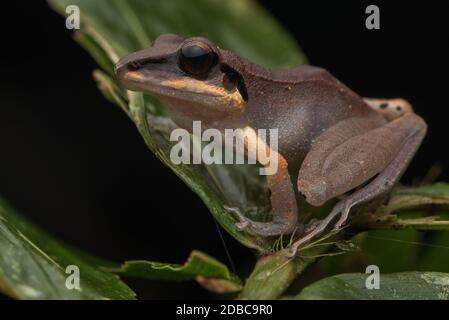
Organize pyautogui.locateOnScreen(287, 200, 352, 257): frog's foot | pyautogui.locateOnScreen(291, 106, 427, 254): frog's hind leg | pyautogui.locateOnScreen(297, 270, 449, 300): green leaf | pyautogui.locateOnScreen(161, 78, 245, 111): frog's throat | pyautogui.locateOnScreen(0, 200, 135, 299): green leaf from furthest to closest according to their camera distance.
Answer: pyautogui.locateOnScreen(161, 78, 245, 111): frog's throat, pyautogui.locateOnScreen(291, 106, 427, 254): frog's hind leg, pyautogui.locateOnScreen(287, 200, 352, 257): frog's foot, pyautogui.locateOnScreen(297, 270, 449, 300): green leaf, pyautogui.locateOnScreen(0, 200, 135, 299): green leaf

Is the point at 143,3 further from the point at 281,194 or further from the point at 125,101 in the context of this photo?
the point at 281,194

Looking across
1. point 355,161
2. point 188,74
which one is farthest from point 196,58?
point 355,161

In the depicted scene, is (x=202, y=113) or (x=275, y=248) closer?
(x=275, y=248)

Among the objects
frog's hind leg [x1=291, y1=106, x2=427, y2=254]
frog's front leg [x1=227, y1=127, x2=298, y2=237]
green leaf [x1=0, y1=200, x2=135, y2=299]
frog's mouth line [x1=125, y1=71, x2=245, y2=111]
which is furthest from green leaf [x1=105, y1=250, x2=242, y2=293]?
frog's mouth line [x1=125, y1=71, x2=245, y2=111]

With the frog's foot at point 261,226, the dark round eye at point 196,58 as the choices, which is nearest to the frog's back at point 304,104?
the dark round eye at point 196,58

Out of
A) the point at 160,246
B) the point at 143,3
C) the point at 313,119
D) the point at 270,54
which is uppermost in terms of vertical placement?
the point at 143,3

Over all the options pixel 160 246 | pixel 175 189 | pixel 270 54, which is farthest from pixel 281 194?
pixel 175 189

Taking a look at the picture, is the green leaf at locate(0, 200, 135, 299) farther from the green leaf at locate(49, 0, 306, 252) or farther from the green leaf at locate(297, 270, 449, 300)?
the green leaf at locate(297, 270, 449, 300)
